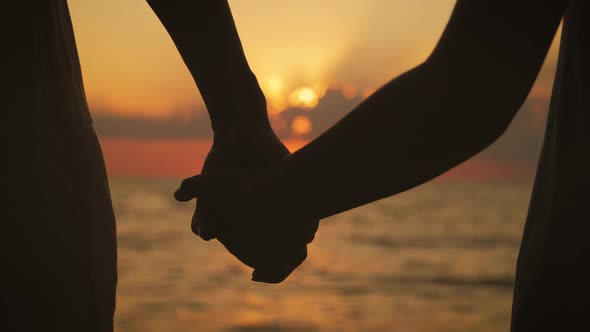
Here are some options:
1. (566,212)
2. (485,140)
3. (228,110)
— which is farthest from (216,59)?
(566,212)

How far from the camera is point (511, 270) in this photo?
10.9 meters

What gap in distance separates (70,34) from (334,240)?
13.2 m

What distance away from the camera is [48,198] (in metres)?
1.17

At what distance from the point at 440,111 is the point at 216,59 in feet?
2.08

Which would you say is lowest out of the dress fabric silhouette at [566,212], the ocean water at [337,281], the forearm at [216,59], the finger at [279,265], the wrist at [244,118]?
the dress fabric silhouette at [566,212]

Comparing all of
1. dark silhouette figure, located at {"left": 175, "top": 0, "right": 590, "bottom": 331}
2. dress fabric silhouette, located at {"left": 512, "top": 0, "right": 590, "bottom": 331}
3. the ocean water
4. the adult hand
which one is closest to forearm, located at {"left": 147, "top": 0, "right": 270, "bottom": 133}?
the adult hand

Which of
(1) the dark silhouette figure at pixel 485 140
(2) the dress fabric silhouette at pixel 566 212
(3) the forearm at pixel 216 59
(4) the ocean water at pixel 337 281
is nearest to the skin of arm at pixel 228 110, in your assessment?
(3) the forearm at pixel 216 59

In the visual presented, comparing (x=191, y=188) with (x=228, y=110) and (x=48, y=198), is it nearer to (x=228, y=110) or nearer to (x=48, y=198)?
(x=228, y=110)

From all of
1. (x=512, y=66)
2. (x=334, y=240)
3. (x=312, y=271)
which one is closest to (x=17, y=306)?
(x=512, y=66)

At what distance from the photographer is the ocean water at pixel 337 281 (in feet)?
23.5

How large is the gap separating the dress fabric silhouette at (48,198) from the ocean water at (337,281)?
5689 mm

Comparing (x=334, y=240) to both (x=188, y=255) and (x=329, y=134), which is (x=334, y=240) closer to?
(x=188, y=255)

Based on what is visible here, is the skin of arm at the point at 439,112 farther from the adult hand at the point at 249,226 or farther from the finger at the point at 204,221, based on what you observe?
the finger at the point at 204,221

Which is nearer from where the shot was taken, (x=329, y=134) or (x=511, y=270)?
(x=329, y=134)
